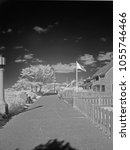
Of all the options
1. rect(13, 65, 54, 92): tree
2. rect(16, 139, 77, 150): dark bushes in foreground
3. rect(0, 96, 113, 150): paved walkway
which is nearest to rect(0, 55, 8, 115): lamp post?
rect(0, 96, 113, 150): paved walkway

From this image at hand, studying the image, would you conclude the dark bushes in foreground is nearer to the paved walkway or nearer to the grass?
the paved walkway

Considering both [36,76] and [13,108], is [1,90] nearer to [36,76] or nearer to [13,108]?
[13,108]

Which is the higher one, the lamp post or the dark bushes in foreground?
the lamp post

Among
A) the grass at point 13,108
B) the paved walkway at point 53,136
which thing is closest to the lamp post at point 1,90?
the grass at point 13,108

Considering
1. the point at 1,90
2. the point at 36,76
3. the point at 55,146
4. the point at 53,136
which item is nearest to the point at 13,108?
the point at 1,90

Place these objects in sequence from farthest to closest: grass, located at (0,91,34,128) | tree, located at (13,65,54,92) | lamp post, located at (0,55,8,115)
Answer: tree, located at (13,65,54,92), lamp post, located at (0,55,8,115), grass, located at (0,91,34,128)

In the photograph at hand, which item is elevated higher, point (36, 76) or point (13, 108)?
point (36, 76)

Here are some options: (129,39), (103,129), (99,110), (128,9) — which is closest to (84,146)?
(103,129)

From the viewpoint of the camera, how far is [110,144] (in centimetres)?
604

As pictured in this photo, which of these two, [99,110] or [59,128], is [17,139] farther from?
[99,110]

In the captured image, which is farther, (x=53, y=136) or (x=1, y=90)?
(x=1, y=90)

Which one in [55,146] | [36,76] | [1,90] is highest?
[36,76]

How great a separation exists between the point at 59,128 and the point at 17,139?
208cm

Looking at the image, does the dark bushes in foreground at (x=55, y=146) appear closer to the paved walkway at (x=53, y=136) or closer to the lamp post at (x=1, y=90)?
the paved walkway at (x=53, y=136)
